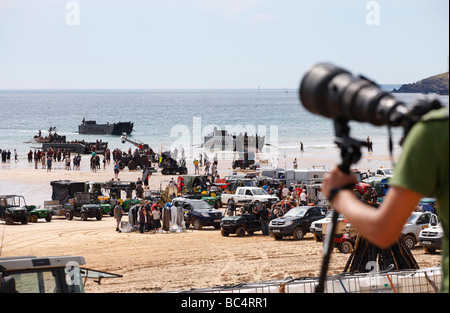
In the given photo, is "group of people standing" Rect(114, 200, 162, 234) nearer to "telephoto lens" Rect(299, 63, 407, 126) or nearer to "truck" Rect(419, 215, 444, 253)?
"truck" Rect(419, 215, 444, 253)

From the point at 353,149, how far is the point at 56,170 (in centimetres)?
5505

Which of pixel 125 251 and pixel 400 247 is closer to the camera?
pixel 400 247

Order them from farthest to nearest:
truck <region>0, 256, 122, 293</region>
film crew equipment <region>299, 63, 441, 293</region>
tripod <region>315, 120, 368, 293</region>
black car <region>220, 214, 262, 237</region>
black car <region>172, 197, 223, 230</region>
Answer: black car <region>172, 197, 223, 230</region> → black car <region>220, 214, 262, 237</region> → truck <region>0, 256, 122, 293</region> → tripod <region>315, 120, 368, 293</region> → film crew equipment <region>299, 63, 441, 293</region>

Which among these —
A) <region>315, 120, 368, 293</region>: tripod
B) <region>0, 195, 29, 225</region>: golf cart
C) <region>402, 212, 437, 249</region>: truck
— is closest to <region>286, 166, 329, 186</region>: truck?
<region>402, 212, 437, 249</region>: truck

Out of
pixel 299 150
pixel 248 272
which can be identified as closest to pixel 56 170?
pixel 299 150

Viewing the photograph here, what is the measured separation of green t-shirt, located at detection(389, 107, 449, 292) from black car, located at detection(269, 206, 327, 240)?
22449 millimetres

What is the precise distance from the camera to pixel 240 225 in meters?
25.6

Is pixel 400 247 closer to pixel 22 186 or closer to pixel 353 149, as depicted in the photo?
pixel 353 149

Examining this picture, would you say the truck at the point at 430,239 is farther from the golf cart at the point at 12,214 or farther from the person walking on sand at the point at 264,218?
the golf cart at the point at 12,214

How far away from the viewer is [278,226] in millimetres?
24266

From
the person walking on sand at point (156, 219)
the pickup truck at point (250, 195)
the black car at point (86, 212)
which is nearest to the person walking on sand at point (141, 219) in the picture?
the person walking on sand at point (156, 219)

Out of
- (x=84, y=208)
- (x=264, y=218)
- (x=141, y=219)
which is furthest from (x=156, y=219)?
(x=84, y=208)

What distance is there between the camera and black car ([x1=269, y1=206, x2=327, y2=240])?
24219 millimetres
